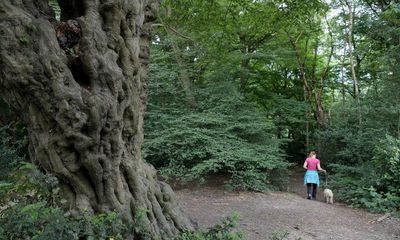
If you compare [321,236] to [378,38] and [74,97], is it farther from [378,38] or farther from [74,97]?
[378,38]

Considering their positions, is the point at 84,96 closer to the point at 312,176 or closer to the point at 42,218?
the point at 42,218

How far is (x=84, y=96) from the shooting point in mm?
3963

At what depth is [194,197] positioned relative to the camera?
422 inches

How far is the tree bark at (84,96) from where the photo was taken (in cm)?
367

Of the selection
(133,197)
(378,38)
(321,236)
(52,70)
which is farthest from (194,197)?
(378,38)

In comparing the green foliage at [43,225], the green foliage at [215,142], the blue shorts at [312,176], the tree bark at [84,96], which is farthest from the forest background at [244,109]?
the green foliage at [43,225]

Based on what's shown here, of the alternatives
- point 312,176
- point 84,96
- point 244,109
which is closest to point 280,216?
point 312,176

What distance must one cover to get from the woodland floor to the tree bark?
2755 millimetres

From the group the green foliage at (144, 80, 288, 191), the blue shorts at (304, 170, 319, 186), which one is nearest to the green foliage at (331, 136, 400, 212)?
the blue shorts at (304, 170, 319, 186)

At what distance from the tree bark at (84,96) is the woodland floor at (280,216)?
2755 mm

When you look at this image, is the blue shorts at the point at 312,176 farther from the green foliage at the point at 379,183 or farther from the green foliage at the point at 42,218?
the green foliage at the point at 42,218

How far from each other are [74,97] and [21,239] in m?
1.42

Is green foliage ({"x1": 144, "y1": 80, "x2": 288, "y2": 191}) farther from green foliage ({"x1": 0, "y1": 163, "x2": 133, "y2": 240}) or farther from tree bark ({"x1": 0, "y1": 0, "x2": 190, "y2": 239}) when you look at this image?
green foliage ({"x1": 0, "y1": 163, "x2": 133, "y2": 240})

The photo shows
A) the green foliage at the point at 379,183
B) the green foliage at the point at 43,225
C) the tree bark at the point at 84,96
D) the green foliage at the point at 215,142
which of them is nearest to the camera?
the green foliage at the point at 43,225
